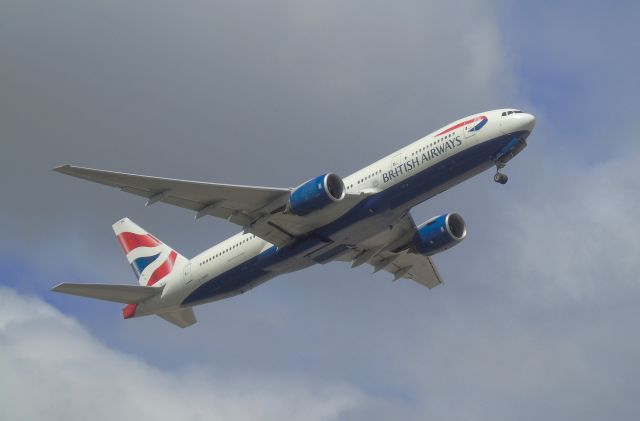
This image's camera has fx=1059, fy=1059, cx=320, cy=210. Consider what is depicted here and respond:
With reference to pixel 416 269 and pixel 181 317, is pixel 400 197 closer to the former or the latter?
pixel 416 269

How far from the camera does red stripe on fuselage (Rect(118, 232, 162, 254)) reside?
60875 millimetres

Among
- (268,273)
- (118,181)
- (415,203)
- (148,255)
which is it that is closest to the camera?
(118,181)

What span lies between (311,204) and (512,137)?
31.3ft

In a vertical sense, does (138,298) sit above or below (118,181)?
below

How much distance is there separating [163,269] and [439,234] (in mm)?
15188

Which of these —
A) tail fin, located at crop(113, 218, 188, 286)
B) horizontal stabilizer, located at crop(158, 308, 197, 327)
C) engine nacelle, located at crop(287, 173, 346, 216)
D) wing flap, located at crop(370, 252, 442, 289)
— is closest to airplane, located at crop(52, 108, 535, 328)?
engine nacelle, located at crop(287, 173, 346, 216)

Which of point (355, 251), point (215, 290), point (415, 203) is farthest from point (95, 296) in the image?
point (415, 203)

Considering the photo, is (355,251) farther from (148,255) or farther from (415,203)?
(148,255)

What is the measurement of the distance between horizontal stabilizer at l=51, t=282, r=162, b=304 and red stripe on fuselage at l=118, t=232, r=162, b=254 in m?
5.53

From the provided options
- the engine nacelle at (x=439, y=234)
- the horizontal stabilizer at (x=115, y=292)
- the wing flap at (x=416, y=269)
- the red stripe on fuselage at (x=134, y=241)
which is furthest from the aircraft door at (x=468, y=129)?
the red stripe on fuselage at (x=134, y=241)

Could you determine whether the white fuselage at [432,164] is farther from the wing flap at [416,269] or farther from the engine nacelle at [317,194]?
the wing flap at [416,269]

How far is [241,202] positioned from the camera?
48438 millimetres

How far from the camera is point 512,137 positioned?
4753cm

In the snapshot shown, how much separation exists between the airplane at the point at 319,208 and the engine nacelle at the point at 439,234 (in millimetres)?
51
